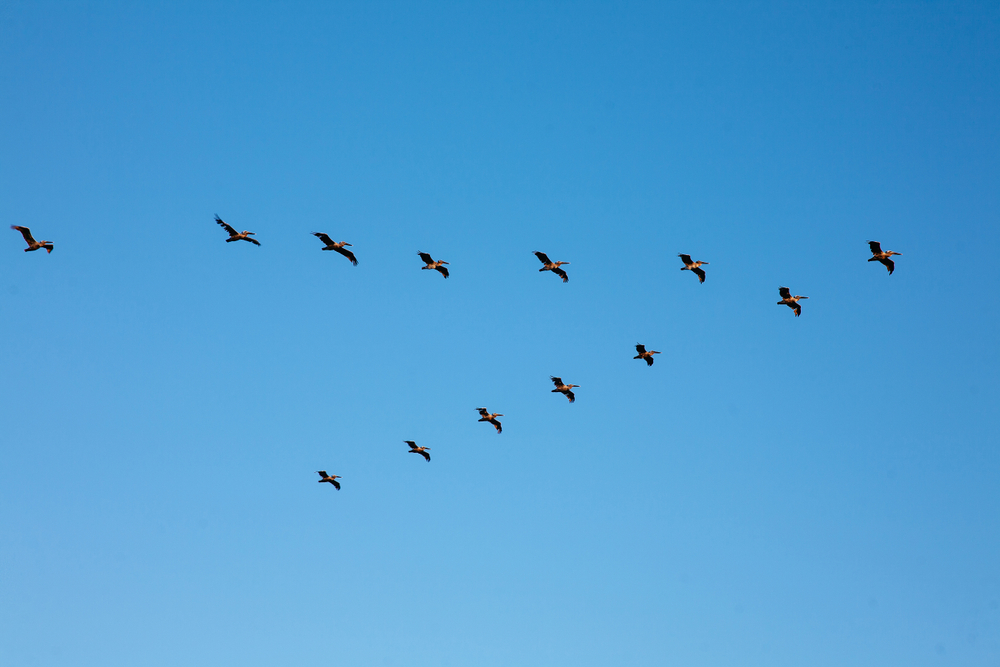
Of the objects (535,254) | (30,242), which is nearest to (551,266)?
(535,254)

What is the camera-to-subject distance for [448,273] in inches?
2581

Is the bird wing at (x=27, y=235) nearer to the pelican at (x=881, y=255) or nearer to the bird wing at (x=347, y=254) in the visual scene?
the bird wing at (x=347, y=254)

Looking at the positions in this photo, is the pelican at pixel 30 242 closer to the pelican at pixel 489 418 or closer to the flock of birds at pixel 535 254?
the flock of birds at pixel 535 254

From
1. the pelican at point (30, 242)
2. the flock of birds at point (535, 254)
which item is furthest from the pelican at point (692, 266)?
the pelican at point (30, 242)

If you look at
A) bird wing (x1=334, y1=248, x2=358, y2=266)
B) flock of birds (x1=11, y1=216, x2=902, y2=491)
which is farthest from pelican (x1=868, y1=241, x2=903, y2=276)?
bird wing (x1=334, y1=248, x2=358, y2=266)

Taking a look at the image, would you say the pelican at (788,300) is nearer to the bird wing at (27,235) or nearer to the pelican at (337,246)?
the pelican at (337,246)

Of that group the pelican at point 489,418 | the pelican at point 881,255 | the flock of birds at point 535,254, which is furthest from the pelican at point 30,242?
the pelican at point 881,255

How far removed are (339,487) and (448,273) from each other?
1489 centimetres

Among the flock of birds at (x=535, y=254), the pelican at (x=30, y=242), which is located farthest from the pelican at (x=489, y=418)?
the pelican at (x=30, y=242)

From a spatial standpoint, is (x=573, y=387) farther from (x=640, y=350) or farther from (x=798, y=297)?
(x=798, y=297)

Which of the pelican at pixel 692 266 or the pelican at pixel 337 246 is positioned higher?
the pelican at pixel 692 266

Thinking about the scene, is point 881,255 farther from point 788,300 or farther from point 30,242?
point 30,242

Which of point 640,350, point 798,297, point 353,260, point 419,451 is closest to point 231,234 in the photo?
point 353,260

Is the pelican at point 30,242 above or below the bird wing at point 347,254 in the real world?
below
